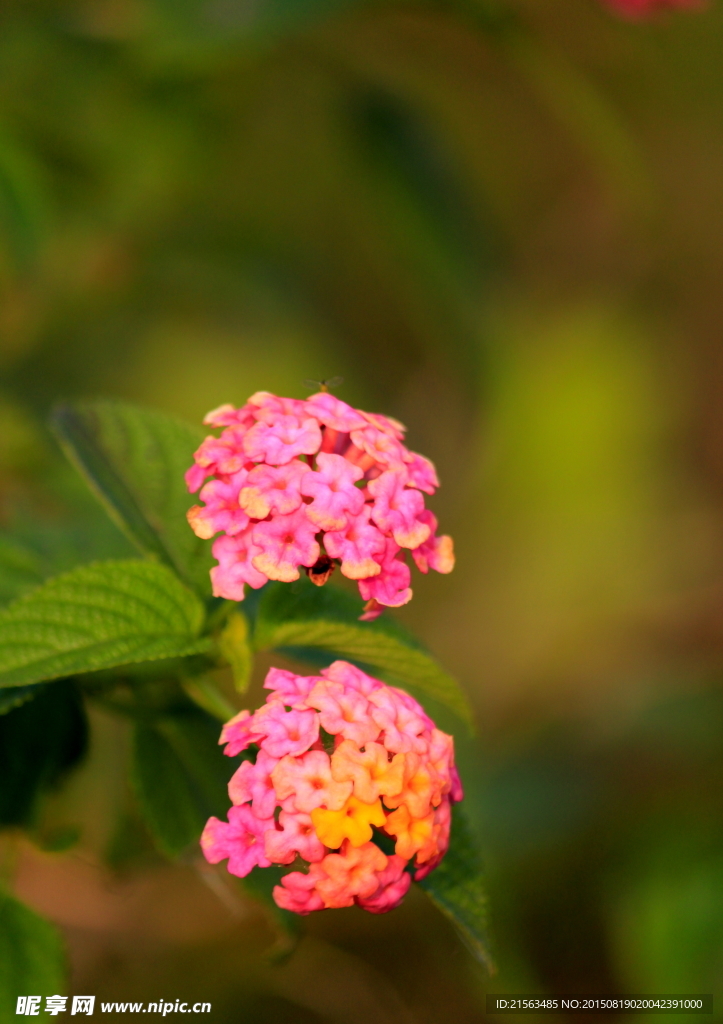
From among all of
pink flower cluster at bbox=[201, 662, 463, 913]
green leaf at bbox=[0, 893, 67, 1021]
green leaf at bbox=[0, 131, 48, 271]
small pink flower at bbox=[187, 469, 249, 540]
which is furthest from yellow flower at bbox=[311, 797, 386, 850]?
green leaf at bbox=[0, 131, 48, 271]

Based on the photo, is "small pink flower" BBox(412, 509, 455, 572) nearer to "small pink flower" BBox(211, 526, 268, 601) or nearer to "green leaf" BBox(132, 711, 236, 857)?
"small pink flower" BBox(211, 526, 268, 601)

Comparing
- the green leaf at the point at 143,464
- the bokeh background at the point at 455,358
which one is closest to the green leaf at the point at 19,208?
the bokeh background at the point at 455,358

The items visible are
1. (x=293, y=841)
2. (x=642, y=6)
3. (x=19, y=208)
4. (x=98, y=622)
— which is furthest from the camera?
(x=642, y=6)

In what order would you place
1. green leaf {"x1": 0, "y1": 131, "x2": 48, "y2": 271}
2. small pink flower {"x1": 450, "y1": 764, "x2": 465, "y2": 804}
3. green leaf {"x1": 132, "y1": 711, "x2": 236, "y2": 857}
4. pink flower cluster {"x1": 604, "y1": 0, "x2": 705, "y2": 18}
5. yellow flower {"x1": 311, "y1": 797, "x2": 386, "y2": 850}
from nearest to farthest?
1. yellow flower {"x1": 311, "y1": 797, "x2": 386, "y2": 850}
2. small pink flower {"x1": 450, "y1": 764, "x2": 465, "y2": 804}
3. green leaf {"x1": 132, "y1": 711, "x2": 236, "y2": 857}
4. green leaf {"x1": 0, "y1": 131, "x2": 48, "y2": 271}
5. pink flower cluster {"x1": 604, "y1": 0, "x2": 705, "y2": 18}

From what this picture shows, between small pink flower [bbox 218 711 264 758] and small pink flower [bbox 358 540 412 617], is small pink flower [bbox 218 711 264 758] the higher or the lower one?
the lower one

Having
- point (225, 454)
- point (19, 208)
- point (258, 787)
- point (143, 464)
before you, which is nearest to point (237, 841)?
point (258, 787)

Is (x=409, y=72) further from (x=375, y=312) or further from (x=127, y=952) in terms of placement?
(x=127, y=952)

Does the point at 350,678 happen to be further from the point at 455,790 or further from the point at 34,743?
the point at 34,743
